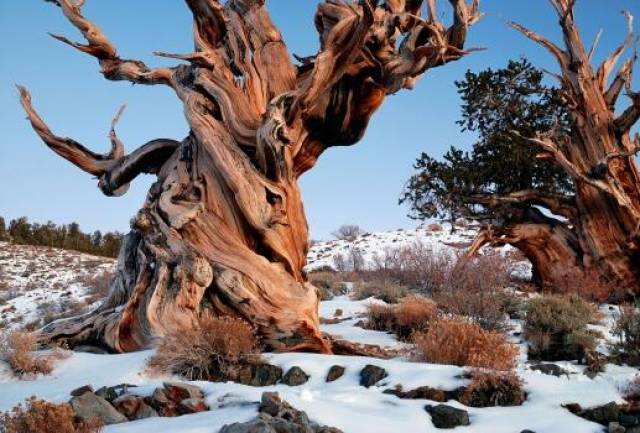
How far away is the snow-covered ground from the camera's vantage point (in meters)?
4.80

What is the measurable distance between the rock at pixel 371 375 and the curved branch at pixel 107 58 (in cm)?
585

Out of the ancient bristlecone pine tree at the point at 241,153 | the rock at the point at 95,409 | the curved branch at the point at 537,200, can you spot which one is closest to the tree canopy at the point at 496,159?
the curved branch at the point at 537,200

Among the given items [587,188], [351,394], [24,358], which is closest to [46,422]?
[351,394]

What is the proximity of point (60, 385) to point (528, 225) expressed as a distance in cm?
1137

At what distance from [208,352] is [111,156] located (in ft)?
16.9

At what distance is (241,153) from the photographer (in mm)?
8766

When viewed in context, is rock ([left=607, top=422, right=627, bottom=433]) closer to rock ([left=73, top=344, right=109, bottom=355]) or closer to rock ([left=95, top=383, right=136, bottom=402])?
rock ([left=95, top=383, right=136, bottom=402])

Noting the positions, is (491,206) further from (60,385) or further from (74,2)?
(60,385)

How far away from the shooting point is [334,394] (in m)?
5.68

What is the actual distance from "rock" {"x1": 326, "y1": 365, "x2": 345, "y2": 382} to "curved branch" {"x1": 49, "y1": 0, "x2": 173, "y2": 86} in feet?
18.4

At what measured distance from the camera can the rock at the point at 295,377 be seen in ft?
20.5

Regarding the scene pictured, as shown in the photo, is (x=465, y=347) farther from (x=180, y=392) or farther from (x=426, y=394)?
(x=180, y=392)

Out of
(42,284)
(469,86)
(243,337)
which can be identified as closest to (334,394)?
(243,337)

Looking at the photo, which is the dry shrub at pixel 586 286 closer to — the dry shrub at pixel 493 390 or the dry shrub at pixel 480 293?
the dry shrub at pixel 480 293
